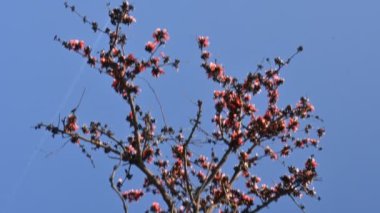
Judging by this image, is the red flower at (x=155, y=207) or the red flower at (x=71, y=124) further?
the red flower at (x=155, y=207)

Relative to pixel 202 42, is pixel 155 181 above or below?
below

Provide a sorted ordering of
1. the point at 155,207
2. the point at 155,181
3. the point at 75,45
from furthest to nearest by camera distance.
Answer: the point at 155,207
the point at 75,45
the point at 155,181

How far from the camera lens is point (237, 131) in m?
9.91

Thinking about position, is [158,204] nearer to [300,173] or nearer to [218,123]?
[218,123]

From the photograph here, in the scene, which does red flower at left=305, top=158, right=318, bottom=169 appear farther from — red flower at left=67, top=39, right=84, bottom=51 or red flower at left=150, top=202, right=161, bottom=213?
red flower at left=67, top=39, right=84, bottom=51

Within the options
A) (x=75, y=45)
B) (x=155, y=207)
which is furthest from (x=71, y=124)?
(x=155, y=207)

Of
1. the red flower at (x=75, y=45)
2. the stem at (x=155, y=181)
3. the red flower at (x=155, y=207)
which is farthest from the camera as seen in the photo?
the red flower at (x=155, y=207)

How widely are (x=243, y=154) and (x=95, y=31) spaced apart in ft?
11.3

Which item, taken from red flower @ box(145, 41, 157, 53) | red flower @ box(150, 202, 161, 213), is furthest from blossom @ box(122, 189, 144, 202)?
red flower @ box(145, 41, 157, 53)

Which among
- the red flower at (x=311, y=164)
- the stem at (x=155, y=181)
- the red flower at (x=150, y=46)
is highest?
the red flower at (x=150, y=46)

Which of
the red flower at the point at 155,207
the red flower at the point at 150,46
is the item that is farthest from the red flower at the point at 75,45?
the red flower at the point at 155,207

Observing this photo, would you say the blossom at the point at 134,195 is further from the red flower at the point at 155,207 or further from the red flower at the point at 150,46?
the red flower at the point at 150,46

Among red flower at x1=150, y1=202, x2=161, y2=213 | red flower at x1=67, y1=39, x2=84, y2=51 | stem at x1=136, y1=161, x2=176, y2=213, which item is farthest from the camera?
red flower at x1=150, y1=202, x2=161, y2=213

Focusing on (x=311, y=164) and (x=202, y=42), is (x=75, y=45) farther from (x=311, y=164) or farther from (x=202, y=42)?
(x=311, y=164)
